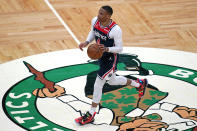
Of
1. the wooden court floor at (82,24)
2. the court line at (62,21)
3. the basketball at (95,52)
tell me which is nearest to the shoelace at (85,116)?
the basketball at (95,52)

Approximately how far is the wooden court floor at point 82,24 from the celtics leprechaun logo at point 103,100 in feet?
4.49

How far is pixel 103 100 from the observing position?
922cm

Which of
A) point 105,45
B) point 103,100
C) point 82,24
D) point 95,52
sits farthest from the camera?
point 82,24

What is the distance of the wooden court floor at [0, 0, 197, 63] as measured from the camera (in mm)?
11945

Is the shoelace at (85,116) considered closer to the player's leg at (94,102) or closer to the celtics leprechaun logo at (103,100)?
the player's leg at (94,102)

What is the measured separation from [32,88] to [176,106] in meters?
2.77

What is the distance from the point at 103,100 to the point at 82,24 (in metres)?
4.26

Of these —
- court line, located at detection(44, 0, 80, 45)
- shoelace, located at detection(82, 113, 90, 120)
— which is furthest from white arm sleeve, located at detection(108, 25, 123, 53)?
court line, located at detection(44, 0, 80, 45)

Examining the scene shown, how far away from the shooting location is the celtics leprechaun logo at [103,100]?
27.4 ft

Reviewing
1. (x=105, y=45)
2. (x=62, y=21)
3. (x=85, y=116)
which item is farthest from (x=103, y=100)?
(x=62, y=21)

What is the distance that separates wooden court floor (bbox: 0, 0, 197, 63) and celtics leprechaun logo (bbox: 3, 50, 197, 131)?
1.37 m

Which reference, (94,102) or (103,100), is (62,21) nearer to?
(103,100)

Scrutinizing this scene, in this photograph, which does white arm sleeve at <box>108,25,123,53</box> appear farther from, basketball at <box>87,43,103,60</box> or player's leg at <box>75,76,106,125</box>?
player's leg at <box>75,76,106,125</box>

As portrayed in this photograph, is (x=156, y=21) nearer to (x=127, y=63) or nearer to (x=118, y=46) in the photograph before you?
(x=127, y=63)
